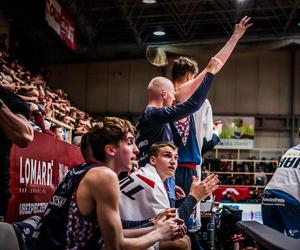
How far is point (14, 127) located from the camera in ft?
9.12

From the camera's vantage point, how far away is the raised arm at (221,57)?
4.32 m

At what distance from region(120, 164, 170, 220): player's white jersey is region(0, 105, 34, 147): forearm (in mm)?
1000

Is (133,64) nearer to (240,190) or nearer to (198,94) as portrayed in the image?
(240,190)

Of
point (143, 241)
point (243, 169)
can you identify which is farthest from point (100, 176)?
point (243, 169)

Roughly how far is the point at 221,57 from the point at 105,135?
5.48 ft

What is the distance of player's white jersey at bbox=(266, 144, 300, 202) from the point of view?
185 inches

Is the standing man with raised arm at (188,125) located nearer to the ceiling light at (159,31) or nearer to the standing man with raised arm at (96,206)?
the standing man with raised arm at (96,206)

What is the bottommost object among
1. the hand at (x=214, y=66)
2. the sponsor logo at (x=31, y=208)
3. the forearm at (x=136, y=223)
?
the forearm at (x=136, y=223)

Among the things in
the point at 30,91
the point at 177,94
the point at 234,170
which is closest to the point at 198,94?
the point at 177,94

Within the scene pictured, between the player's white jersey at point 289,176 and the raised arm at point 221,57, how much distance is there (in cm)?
110

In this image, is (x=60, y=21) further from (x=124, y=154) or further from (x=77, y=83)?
(x=124, y=154)

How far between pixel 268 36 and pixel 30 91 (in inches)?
471

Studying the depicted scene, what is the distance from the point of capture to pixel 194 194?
Answer: 155 inches

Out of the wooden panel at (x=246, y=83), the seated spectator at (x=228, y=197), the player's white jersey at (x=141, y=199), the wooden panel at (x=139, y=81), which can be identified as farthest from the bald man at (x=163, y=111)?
the wooden panel at (x=246, y=83)
